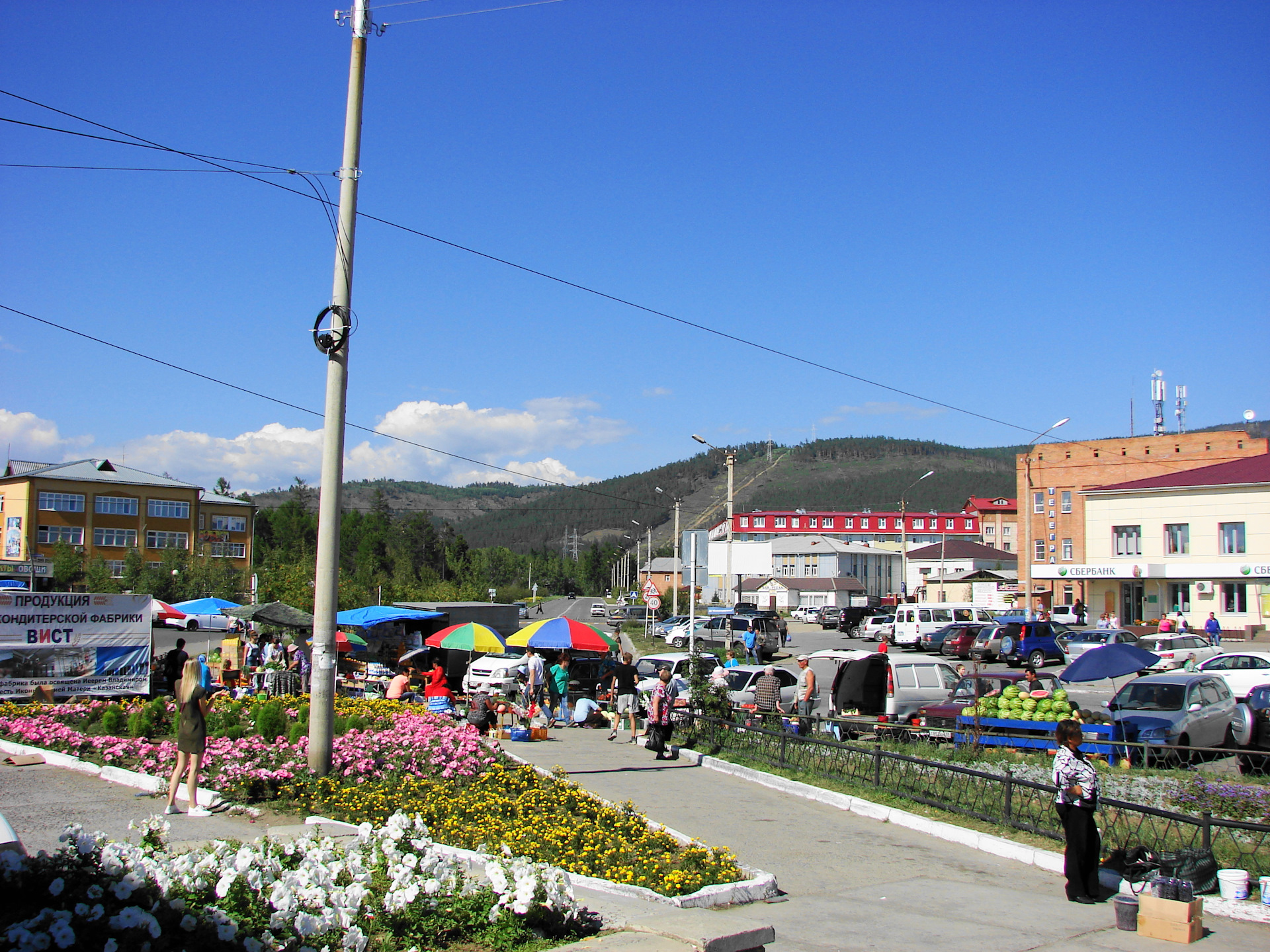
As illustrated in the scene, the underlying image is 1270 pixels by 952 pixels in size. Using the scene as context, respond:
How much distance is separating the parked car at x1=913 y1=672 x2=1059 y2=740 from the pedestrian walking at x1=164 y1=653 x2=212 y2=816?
11101 millimetres

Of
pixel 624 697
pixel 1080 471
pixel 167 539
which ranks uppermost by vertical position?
pixel 1080 471

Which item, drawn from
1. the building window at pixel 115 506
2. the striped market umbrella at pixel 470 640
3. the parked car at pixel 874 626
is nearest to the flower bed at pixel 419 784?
the striped market umbrella at pixel 470 640

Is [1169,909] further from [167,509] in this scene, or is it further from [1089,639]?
[167,509]

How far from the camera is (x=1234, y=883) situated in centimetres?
775

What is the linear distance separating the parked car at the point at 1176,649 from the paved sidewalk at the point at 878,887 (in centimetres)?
2156

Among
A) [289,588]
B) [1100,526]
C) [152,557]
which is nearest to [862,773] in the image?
[289,588]

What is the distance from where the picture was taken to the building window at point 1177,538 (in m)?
49.7

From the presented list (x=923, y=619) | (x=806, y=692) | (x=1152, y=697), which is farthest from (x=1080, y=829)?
(x=923, y=619)

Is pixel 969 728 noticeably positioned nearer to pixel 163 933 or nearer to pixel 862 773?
pixel 862 773

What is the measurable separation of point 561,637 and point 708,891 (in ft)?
47.5

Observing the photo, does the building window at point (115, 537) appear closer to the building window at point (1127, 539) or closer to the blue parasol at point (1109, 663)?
the building window at point (1127, 539)

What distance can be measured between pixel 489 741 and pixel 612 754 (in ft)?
6.81

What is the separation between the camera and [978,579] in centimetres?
7200

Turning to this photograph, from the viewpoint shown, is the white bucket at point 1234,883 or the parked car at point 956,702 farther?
the parked car at point 956,702
